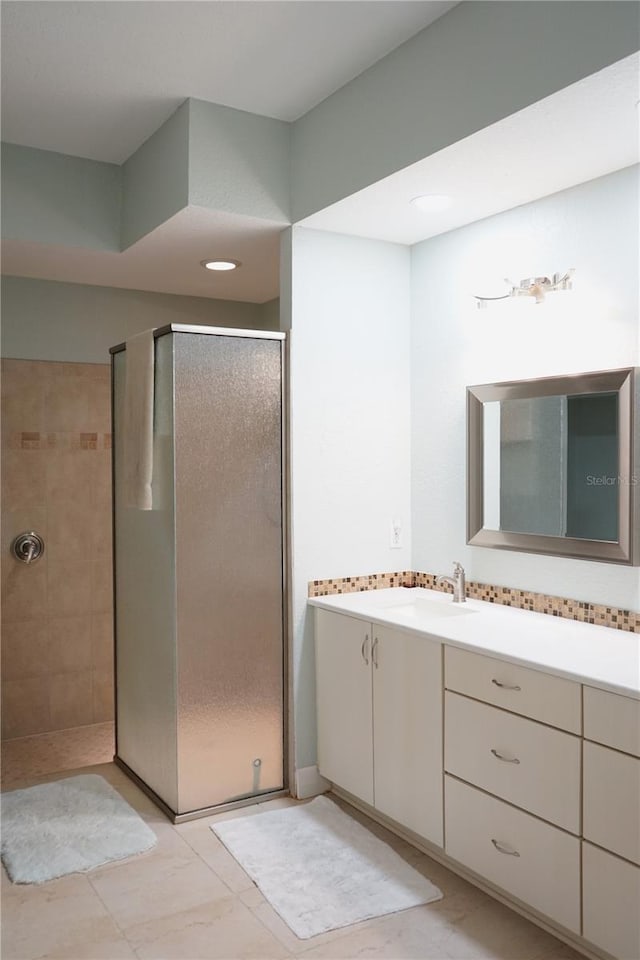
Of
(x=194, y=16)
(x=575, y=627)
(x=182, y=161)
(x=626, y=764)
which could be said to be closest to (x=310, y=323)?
(x=182, y=161)

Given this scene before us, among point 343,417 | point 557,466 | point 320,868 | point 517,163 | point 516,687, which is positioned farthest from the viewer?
point 343,417

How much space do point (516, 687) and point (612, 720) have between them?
0.34m

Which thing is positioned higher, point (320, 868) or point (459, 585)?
point (459, 585)

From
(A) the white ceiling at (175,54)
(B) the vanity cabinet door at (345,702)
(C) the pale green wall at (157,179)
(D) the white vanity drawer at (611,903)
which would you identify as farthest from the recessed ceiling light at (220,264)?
(D) the white vanity drawer at (611,903)

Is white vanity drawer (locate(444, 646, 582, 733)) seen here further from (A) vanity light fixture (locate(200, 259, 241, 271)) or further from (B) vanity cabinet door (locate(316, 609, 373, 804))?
(A) vanity light fixture (locate(200, 259, 241, 271))

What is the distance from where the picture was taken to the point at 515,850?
2.35 meters

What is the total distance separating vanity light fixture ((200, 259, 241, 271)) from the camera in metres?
3.92

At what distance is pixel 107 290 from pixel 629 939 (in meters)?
3.74

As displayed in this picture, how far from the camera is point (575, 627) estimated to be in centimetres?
271

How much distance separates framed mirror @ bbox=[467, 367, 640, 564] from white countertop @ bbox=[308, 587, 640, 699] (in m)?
0.25

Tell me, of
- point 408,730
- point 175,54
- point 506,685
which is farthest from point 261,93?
point 408,730

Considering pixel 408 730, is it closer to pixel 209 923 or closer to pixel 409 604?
pixel 409 604

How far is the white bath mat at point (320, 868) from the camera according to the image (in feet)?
8.18

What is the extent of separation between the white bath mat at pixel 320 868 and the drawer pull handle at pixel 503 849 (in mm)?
293
